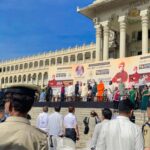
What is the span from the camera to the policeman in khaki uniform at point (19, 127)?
2.52m

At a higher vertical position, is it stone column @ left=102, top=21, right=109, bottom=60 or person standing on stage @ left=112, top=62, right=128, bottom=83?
stone column @ left=102, top=21, right=109, bottom=60

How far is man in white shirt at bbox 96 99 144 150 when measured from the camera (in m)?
4.56

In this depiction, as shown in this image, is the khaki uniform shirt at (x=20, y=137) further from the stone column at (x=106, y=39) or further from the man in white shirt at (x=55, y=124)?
the stone column at (x=106, y=39)

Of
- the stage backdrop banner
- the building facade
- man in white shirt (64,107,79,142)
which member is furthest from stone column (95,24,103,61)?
the building facade

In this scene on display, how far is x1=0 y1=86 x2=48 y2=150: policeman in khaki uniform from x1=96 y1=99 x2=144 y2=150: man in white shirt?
2057 mm

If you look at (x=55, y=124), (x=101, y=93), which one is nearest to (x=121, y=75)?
(x=101, y=93)

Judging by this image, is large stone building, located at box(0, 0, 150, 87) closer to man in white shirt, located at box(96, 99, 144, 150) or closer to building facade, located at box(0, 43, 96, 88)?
man in white shirt, located at box(96, 99, 144, 150)

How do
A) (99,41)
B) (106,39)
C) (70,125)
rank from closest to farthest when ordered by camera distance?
(70,125), (106,39), (99,41)

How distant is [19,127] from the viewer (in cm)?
260

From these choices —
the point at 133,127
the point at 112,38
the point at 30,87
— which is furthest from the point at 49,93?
the point at 30,87

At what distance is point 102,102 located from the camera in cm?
2153

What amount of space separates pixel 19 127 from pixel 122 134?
222 centimetres

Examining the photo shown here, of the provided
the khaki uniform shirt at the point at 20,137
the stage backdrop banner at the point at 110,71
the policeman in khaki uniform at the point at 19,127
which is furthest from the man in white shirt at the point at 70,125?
the stage backdrop banner at the point at 110,71

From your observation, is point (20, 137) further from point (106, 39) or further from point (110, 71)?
point (106, 39)
